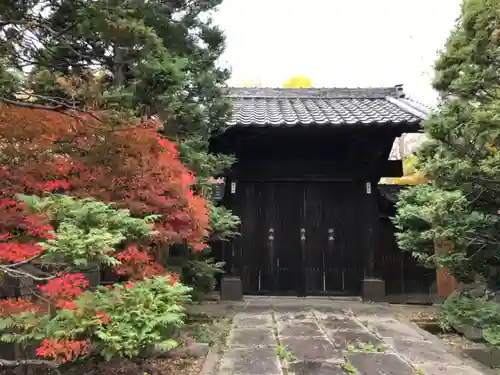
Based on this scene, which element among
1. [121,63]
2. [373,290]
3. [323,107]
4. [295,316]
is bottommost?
[295,316]

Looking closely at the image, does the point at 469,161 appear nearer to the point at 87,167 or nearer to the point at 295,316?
the point at 295,316

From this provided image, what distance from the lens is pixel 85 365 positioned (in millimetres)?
3844

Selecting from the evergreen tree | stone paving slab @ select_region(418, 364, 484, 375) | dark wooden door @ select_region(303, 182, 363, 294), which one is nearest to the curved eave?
the evergreen tree

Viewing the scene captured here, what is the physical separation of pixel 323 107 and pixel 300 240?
332 centimetres

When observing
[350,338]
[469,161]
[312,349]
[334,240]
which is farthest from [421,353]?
[334,240]

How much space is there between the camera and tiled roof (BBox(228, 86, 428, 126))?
7562 millimetres

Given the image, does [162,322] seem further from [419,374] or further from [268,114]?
[268,114]

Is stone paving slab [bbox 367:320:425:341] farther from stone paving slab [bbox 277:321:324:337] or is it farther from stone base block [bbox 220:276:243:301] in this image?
stone base block [bbox 220:276:243:301]

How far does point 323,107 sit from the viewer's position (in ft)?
31.1

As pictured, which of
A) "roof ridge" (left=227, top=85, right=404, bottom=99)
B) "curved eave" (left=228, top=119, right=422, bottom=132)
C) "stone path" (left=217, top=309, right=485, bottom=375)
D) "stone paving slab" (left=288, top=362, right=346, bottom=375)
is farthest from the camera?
"roof ridge" (left=227, top=85, right=404, bottom=99)

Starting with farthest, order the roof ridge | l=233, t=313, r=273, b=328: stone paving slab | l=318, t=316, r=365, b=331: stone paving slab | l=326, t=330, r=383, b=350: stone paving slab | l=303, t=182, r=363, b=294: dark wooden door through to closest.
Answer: the roof ridge
l=303, t=182, r=363, b=294: dark wooden door
l=233, t=313, r=273, b=328: stone paving slab
l=318, t=316, r=365, b=331: stone paving slab
l=326, t=330, r=383, b=350: stone paving slab

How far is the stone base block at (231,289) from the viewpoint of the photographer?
315 inches

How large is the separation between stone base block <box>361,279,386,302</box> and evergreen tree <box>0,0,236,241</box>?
3.67 m

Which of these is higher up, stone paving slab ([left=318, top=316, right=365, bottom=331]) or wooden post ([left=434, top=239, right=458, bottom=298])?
wooden post ([left=434, top=239, right=458, bottom=298])
